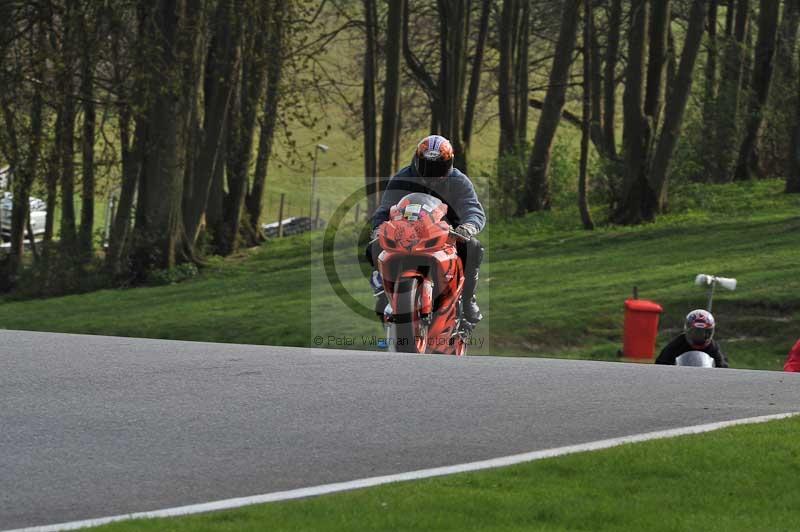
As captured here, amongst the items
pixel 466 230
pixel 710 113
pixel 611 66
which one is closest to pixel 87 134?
pixel 611 66

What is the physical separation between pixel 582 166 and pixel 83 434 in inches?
1056

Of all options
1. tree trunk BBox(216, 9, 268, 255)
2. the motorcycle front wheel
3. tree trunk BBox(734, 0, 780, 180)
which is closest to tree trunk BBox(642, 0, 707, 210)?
tree trunk BBox(734, 0, 780, 180)

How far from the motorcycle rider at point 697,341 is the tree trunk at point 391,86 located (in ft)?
70.8

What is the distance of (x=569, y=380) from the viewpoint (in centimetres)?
1078

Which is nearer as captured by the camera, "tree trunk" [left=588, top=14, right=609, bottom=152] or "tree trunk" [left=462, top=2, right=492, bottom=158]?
"tree trunk" [left=588, top=14, right=609, bottom=152]

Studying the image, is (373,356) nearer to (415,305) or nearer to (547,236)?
(415,305)

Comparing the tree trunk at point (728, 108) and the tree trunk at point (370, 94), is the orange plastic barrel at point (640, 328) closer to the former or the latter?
the tree trunk at point (370, 94)

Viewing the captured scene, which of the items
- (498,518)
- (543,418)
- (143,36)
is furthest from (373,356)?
(143,36)

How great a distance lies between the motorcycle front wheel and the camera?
11961 mm

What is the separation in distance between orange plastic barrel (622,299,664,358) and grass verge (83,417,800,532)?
38.0ft

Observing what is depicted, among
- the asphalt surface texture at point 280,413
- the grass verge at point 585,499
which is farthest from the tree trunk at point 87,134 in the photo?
the grass verge at point 585,499

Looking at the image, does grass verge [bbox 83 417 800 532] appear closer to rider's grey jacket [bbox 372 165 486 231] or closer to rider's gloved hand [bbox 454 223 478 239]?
rider's gloved hand [bbox 454 223 478 239]

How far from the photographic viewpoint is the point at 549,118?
38688mm

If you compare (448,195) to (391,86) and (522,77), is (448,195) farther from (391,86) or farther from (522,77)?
(522,77)
